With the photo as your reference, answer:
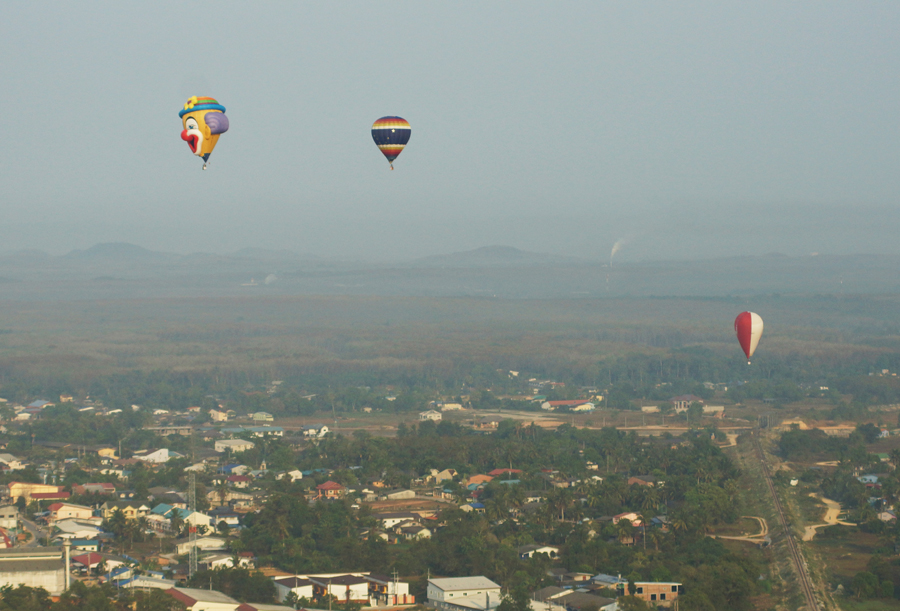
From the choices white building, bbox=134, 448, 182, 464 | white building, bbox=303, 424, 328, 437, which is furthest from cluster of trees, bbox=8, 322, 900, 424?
white building, bbox=134, 448, 182, 464

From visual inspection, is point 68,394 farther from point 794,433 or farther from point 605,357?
point 794,433

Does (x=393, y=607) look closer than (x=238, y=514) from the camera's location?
Yes

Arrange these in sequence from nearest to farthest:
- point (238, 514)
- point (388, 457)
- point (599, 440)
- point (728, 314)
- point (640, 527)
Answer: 1. point (640, 527)
2. point (238, 514)
3. point (388, 457)
4. point (599, 440)
5. point (728, 314)

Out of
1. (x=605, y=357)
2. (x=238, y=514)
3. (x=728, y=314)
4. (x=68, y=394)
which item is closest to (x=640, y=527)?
(x=238, y=514)

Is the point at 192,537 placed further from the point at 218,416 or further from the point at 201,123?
the point at 218,416

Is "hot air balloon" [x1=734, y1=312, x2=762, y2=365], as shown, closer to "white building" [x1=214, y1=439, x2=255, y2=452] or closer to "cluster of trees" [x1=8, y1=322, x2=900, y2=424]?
"white building" [x1=214, y1=439, x2=255, y2=452]

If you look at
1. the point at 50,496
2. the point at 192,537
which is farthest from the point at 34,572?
the point at 50,496

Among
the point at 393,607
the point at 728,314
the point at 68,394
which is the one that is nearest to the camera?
the point at 393,607
